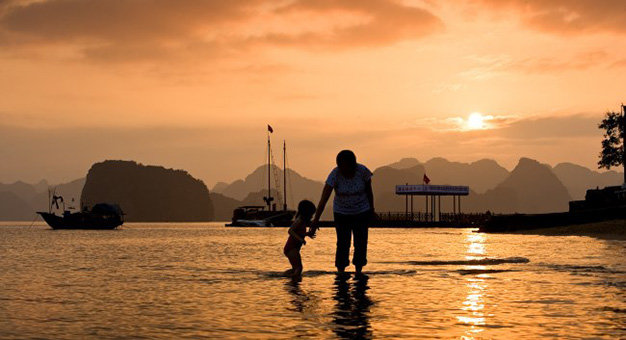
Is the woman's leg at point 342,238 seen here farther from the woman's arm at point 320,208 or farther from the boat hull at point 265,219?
the boat hull at point 265,219

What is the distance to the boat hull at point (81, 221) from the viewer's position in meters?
138

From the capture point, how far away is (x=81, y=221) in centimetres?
13962

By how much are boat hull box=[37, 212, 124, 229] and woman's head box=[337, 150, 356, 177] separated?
129 meters

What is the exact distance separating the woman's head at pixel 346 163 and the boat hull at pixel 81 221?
129 m

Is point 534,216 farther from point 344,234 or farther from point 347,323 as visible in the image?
point 347,323

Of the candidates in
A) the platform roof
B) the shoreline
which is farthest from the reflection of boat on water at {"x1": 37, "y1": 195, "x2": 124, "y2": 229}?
the shoreline

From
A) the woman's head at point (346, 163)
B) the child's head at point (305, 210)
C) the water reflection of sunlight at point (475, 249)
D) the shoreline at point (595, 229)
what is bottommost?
the water reflection of sunlight at point (475, 249)

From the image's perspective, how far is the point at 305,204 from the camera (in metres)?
14.7

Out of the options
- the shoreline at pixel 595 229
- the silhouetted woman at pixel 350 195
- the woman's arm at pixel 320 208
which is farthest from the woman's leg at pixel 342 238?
the shoreline at pixel 595 229

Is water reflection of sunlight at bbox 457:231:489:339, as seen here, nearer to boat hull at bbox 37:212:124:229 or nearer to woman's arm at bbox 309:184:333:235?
woman's arm at bbox 309:184:333:235

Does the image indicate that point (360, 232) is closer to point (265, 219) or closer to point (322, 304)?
point (322, 304)

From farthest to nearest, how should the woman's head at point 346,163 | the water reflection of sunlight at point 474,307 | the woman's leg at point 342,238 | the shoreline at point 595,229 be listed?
the shoreline at point 595,229, the woman's leg at point 342,238, the woman's head at point 346,163, the water reflection of sunlight at point 474,307

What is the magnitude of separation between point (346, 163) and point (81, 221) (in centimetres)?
13199

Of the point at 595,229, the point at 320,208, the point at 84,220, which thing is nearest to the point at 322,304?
the point at 320,208
